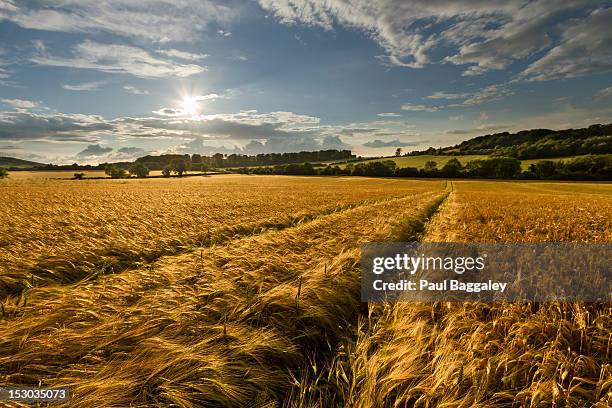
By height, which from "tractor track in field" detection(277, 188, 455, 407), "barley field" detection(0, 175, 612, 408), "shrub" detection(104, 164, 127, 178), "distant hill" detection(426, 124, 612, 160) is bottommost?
"tractor track in field" detection(277, 188, 455, 407)

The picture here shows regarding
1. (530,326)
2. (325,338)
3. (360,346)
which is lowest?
(325,338)

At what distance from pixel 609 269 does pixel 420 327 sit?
4325 millimetres

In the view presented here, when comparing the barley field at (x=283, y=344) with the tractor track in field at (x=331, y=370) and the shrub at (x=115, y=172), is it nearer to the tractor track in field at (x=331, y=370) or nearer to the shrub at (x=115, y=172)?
the tractor track in field at (x=331, y=370)

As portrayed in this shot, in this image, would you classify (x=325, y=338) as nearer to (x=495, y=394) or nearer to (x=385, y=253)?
(x=495, y=394)

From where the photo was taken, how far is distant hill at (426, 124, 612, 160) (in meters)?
112

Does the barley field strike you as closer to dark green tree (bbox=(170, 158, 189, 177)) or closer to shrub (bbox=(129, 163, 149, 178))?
dark green tree (bbox=(170, 158, 189, 177))

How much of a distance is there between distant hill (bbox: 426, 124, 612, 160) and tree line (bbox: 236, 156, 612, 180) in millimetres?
27176

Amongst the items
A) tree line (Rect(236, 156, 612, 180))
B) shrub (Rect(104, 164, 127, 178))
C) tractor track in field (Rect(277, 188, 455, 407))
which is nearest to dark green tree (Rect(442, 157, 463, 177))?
tree line (Rect(236, 156, 612, 180))

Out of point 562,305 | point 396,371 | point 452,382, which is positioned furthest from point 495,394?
point 562,305

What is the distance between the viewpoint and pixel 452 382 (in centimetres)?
243

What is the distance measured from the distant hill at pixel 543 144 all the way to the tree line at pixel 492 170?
2718 cm

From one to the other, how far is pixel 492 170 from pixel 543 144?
50.1 m

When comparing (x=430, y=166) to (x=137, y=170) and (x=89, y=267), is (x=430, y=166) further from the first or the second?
(x=89, y=267)

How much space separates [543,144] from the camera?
4993 inches
